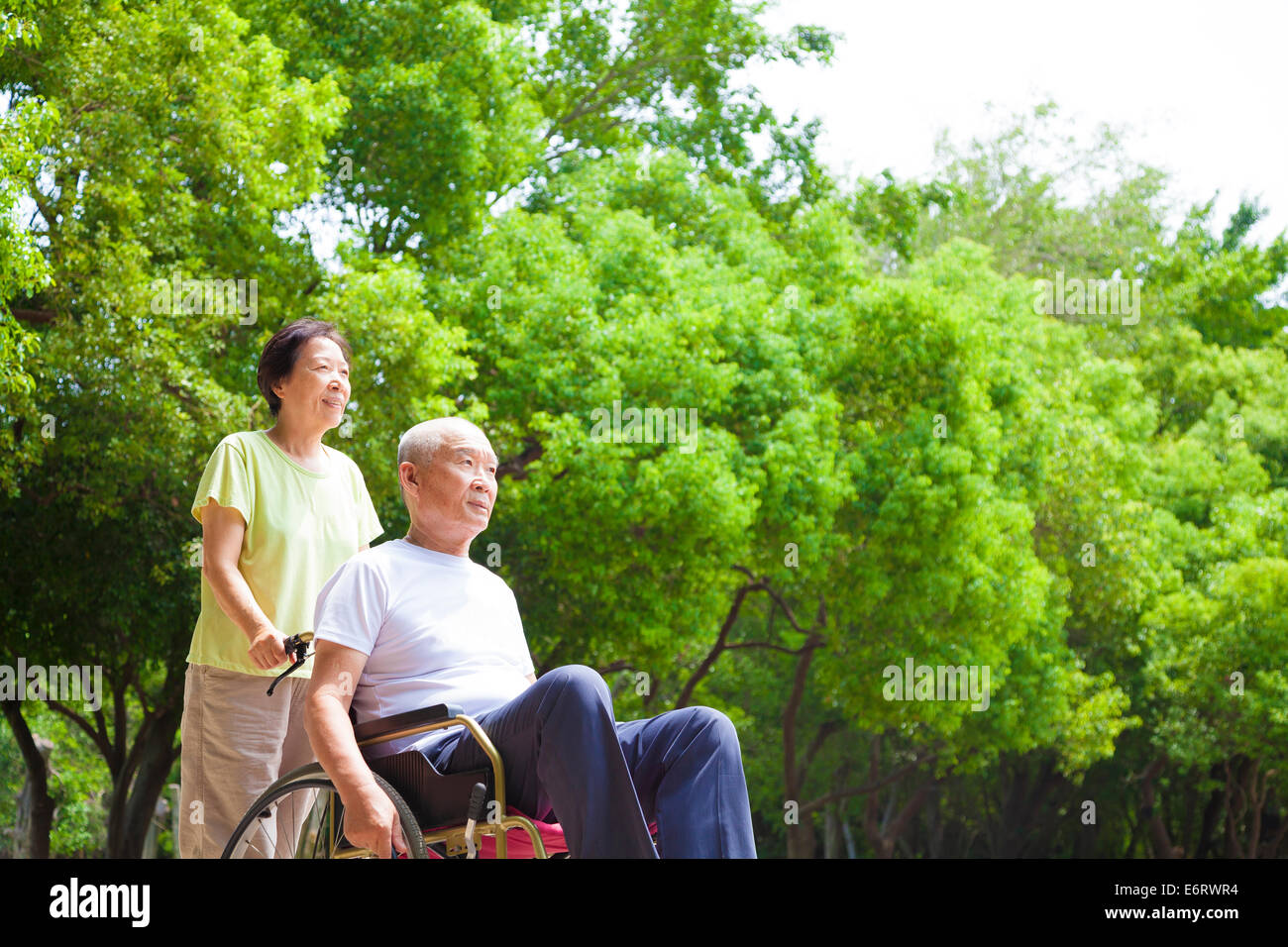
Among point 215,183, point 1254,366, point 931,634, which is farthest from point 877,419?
point 1254,366

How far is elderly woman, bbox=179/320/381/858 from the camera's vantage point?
3914 mm

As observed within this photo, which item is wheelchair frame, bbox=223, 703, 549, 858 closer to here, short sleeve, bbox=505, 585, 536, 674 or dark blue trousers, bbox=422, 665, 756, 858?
dark blue trousers, bbox=422, 665, 756, 858

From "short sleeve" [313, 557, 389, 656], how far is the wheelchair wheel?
0.31 m

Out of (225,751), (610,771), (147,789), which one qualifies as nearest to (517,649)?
(610,771)

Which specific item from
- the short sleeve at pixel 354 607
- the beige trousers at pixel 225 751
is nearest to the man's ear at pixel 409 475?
the short sleeve at pixel 354 607

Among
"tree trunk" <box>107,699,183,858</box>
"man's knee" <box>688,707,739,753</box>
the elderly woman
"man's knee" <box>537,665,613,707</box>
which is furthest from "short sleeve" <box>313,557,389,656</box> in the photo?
"tree trunk" <box>107,699,183,858</box>

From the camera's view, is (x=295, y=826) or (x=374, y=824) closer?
(x=374, y=824)

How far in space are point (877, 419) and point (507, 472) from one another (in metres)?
4.88

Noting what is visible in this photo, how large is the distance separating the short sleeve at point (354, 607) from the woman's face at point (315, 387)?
2.46 feet

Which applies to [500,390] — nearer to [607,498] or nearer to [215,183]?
[607,498]

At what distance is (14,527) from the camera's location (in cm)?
1385

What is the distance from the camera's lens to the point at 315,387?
13.3 feet

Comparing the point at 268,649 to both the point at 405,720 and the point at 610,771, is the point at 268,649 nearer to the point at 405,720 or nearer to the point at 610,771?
the point at 405,720

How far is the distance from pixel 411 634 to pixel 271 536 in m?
0.78
